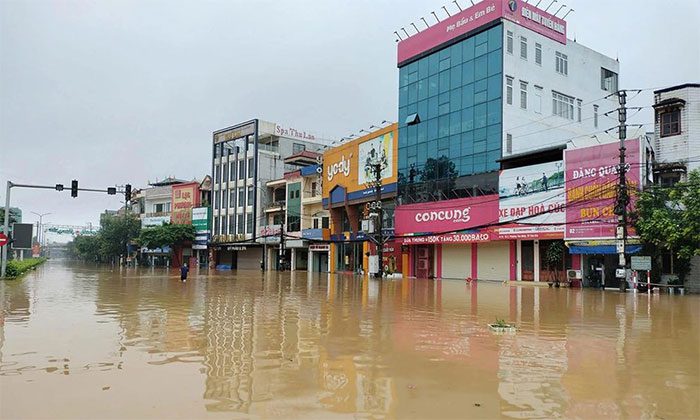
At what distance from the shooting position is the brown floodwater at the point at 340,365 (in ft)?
20.9

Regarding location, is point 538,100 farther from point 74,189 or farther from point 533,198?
point 74,189

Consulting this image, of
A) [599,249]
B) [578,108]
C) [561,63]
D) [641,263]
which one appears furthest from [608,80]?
[641,263]

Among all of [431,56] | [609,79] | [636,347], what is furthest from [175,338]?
[609,79]

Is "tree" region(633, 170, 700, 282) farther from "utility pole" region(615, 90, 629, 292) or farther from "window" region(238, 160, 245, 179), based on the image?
"window" region(238, 160, 245, 179)

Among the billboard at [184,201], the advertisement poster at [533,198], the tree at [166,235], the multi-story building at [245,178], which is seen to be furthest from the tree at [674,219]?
the billboard at [184,201]

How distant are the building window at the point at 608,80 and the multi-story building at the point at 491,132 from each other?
110 mm

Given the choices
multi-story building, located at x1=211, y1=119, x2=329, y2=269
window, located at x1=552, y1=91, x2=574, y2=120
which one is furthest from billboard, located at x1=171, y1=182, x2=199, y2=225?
window, located at x1=552, y1=91, x2=574, y2=120

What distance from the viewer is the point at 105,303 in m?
18.7

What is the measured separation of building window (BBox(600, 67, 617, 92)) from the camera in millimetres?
48441

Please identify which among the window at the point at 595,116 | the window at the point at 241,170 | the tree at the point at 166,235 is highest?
the window at the point at 595,116

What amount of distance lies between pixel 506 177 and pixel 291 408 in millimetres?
34012

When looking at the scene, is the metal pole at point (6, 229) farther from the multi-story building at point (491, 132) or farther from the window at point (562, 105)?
the window at point (562, 105)

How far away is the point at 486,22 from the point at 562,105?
A: 382 inches

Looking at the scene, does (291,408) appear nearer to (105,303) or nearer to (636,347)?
(636,347)
